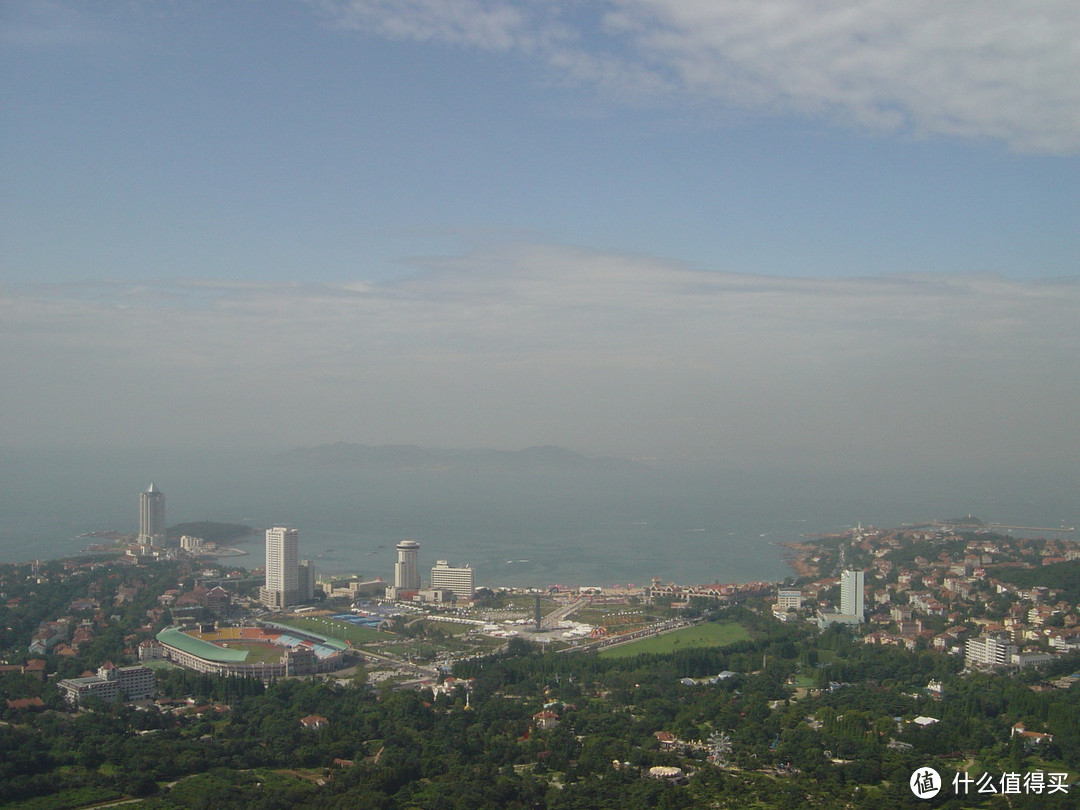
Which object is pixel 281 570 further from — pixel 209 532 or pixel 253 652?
pixel 209 532

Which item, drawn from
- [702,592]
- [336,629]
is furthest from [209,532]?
[702,592]

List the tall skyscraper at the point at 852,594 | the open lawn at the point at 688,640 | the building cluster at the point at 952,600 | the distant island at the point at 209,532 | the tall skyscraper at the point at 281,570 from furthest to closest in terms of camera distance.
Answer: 1. the distant island at the point at 209,532
2. the tall skyscraper at the point at 281,570
3. the tall skyscraper at the point at 852,594
4. the open lawn at the point at 688,640
5. the building cluster at the point at 952,600

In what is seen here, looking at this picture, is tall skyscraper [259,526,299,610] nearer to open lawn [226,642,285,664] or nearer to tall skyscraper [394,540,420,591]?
tall skyscraper [394,540,420,591]

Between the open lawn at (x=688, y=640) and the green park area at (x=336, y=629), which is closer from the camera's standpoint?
the open lawn at (x=688, y=640)

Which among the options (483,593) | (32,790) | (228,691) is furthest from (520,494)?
(32,790)

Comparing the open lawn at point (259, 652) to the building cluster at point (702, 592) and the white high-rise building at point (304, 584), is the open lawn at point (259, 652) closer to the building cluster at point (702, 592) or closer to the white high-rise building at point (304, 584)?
the white high-rise building at point (304, 584)

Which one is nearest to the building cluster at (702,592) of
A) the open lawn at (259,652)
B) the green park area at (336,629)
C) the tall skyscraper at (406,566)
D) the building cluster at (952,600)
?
the building cluster at (952,600)
